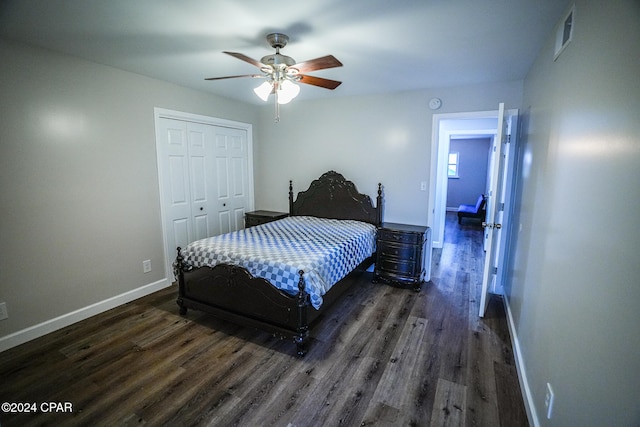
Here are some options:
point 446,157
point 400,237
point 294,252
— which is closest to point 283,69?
point 294,252

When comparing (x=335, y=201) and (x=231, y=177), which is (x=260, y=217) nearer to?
(x=231, y=177)

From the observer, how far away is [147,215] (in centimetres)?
337

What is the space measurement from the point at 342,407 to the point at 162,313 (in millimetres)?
2110

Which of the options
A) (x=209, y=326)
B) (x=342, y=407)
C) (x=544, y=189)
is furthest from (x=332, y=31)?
(x=209, y=326)

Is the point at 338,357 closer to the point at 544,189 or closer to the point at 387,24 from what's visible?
the point at 544,189

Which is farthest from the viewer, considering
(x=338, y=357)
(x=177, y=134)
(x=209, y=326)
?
(x=177, y=134)

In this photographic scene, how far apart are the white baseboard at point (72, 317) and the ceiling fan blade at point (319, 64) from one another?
2976 millimetres

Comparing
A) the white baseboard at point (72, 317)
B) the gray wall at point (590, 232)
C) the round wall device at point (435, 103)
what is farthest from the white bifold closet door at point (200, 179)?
the gray wall at point (590, 232)

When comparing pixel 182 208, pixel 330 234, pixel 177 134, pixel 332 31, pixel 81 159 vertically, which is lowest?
pixel 330 234

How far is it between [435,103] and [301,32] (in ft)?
7.06

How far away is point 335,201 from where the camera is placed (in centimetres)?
432

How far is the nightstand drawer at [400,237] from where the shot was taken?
3518 mm

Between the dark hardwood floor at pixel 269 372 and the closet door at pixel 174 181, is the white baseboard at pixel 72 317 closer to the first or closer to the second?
the dark hardwood floor at pixel 269 372

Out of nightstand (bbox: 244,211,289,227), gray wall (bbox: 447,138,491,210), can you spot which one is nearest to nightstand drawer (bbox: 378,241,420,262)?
nightstand (bbox: 244,211,289,227)
